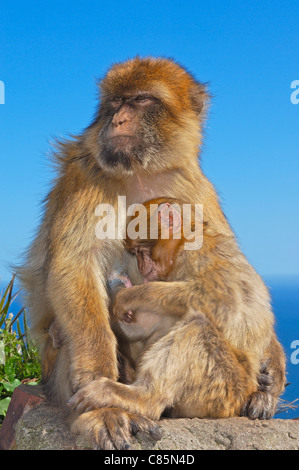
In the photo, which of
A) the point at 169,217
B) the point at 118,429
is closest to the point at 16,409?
the point at 118,429

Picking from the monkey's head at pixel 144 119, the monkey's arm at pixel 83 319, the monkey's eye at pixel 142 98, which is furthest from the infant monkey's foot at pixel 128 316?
the monkey's eye at pixel 142 98

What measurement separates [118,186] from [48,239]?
70 cm

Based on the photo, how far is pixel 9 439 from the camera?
442 cm

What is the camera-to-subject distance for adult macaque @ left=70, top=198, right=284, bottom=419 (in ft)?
12.0

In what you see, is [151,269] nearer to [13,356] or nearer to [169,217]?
[169,217]

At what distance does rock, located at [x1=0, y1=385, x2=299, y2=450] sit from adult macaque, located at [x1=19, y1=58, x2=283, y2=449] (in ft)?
0.60

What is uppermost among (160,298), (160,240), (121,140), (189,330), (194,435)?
(121,140)

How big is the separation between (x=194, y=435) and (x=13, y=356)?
389 cm

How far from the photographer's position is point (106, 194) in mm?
4219

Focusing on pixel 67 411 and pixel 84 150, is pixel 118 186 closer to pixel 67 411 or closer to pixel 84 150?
pixel 84 150

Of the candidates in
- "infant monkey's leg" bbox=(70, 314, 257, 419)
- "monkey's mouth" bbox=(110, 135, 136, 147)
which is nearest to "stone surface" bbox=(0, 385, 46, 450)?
"infant monkey's leg" bbox=(70, 314, 257, 419)

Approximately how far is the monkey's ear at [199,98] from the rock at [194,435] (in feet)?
7.75

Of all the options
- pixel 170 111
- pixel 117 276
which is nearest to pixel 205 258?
pixel 117 276

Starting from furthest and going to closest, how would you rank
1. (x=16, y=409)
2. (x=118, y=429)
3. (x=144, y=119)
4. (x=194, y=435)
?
(x=16, y=409) < (x=144, y=119) < (x=194, y=435) < (x=118, y=429)
